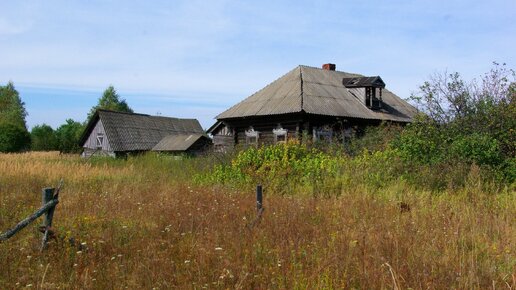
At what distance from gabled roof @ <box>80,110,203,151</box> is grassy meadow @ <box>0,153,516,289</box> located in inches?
1104

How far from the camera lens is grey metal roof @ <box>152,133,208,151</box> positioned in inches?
1431

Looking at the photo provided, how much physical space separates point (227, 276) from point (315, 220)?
2.85 metres

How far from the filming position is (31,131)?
68375 mm

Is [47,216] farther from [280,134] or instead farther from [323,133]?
[280,134]

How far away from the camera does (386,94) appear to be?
29.2m

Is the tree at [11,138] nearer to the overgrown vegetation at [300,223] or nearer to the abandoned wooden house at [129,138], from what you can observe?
the abandoned wooden house at [129,138]

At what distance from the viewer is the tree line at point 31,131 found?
165 ft

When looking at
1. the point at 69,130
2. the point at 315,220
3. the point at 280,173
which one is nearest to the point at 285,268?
the point at 315,220

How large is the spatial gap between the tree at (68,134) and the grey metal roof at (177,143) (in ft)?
55.3

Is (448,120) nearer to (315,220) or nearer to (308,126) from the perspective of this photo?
(308,126)

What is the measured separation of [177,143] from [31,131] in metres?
42.4

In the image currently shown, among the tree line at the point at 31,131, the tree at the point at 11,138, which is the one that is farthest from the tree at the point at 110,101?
the tree at the point at 11,138

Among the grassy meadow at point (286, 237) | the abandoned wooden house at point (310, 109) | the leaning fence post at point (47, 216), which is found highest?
the abandoned wooden house at point (310, 109)

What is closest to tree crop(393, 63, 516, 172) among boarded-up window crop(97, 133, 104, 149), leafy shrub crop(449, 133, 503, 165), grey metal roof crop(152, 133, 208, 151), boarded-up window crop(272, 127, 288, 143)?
leafy shrub crop(449, 133, 503, 165)
